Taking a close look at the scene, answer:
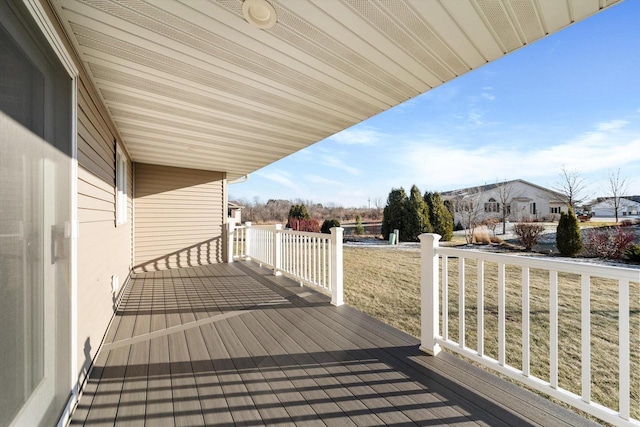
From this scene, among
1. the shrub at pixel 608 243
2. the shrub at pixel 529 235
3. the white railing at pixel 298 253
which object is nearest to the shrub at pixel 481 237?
the shrub at pixel 529 235

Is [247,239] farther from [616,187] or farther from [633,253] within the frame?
[616,187]

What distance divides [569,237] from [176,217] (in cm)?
1110

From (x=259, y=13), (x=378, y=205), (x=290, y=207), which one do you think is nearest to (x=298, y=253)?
(x=259, y=13)

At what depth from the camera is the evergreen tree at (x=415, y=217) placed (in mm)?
13039

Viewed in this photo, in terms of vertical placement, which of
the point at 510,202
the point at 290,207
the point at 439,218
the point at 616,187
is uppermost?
the point at 616,187

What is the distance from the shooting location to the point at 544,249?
9.52 metres

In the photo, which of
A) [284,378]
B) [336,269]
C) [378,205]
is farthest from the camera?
[378,205]

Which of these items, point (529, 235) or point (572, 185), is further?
point (572, 185)

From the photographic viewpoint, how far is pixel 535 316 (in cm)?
367

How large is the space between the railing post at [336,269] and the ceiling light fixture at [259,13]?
2.30m

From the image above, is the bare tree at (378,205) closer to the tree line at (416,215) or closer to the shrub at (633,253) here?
the tree line at (416,215)

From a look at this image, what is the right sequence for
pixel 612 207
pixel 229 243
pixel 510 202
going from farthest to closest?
pixel 510 202 → pixel 612 207 → pixel 229 243

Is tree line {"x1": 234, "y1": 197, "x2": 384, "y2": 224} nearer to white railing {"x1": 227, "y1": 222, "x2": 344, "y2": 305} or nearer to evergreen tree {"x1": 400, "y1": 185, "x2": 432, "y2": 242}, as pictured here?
evergreen tree {"x1": 400, "y1": 185, "x2": 432, "y2": 242}

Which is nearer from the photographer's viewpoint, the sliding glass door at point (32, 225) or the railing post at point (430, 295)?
the sliding glass door at point (32, 225)
